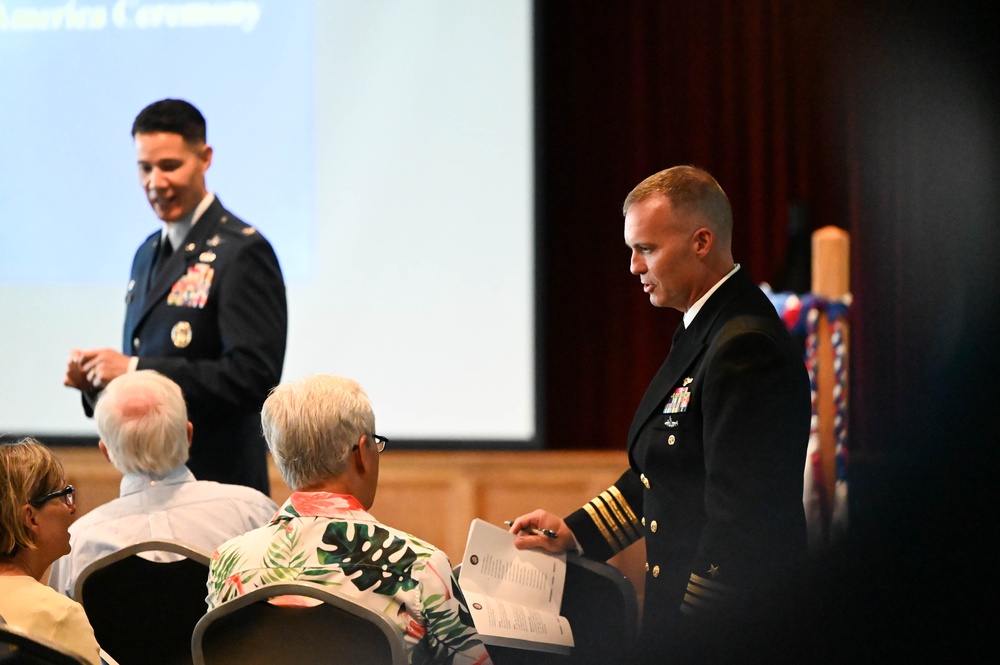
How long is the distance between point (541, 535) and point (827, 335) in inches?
75.2

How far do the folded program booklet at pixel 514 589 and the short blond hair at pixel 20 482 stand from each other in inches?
28.7

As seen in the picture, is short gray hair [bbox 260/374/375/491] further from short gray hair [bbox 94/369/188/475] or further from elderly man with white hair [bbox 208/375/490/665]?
short gray hair [bbox 94/369/188/475]

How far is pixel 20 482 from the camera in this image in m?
1.71

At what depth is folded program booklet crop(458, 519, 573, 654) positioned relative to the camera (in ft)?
6.41

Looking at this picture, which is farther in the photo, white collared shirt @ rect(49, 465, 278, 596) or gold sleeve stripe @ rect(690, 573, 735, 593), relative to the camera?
white collared shirt @ rect(49, 465, 278, 596)

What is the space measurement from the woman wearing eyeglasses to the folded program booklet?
0.67m

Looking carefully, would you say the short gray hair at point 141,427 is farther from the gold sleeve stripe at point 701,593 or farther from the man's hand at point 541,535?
the gold sleeve stripe at point 701,593

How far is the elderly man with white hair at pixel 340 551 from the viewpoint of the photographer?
1580 mm

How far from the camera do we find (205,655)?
1.53 meters

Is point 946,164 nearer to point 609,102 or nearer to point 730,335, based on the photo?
point 609,102

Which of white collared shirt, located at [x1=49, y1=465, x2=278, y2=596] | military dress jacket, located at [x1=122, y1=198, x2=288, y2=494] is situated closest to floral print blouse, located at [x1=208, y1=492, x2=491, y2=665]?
white collared shirt, located at [x1=49, y1=465, x2=278, y2=596]

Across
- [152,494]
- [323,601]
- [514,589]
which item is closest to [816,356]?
[514,589]

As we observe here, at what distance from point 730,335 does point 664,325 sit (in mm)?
3360

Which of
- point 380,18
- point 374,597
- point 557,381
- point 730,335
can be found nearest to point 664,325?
point 557,381
